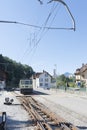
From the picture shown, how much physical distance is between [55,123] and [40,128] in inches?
85.0

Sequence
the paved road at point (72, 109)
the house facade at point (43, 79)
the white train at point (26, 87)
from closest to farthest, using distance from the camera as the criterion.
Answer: the paved road at point (72, 109) → the white train at point (26, 87) → the house facade at point (43, 79)

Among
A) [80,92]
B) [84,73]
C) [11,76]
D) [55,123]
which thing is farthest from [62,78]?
[55,123]

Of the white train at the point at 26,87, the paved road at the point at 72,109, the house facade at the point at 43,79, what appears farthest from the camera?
the house facade at the point at 43,79

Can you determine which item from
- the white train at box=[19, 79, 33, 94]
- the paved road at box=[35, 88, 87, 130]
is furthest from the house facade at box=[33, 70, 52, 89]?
the paved road at box=[35, 88, 87, 130]

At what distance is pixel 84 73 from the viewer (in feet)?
258

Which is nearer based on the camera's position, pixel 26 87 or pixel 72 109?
pixel 72 109

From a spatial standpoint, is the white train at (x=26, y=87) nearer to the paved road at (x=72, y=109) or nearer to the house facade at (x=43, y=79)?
the paved road at (x=72, y=109)

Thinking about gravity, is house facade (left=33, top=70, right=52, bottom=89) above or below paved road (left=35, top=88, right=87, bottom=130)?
above

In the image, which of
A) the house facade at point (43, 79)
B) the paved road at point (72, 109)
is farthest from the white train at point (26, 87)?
the house facade at point (43, 79)

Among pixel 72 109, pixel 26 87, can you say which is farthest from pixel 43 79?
pixel 72 109

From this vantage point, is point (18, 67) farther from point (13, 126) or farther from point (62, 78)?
point (13, 126)

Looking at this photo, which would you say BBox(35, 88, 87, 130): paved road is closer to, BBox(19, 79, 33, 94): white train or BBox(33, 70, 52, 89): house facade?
BBox(19, 79, 33, 94): white train

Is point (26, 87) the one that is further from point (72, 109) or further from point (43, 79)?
point (43, 79)

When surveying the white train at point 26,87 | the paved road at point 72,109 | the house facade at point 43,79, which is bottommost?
the paved road at point 72,109
